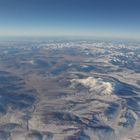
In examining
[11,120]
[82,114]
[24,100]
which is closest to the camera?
[11,120]

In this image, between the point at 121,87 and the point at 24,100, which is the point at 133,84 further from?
the point at 24,100

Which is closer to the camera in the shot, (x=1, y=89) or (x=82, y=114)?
(x=82, y=114)

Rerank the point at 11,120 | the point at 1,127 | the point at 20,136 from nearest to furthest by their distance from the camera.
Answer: the point at 20,136 → the point at 1,127 → the point at 11,120

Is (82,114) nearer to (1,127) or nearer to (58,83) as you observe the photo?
(1,127)

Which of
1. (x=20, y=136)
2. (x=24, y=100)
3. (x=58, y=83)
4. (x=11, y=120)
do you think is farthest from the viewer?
(x=58, y=83)

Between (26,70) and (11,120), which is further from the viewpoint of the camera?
(26,70)

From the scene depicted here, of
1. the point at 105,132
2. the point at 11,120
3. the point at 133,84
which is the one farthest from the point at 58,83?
the point at 105,132

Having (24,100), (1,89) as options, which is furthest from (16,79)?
(24,100)

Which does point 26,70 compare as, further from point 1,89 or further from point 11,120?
point 11,120

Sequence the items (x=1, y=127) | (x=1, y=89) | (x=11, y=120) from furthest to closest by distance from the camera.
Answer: (x=1, y=89) → (x=11, y=120) → (x=1, y=127)
